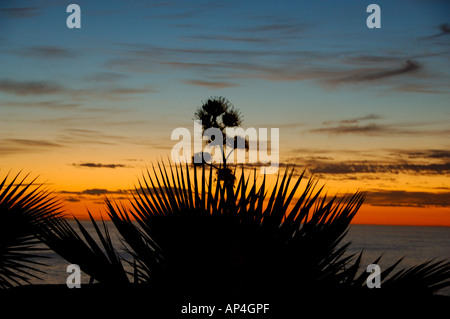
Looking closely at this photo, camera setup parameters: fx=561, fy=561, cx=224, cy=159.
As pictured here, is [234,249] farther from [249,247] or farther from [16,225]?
[16,225]

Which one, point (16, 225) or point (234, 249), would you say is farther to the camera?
point (16, 225)

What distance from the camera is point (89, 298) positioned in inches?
149

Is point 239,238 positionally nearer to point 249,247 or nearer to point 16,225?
point 249,247

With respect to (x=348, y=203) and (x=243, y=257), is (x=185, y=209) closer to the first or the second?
(x=243, y=257)

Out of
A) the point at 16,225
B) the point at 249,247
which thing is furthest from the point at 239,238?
the point at 16,225

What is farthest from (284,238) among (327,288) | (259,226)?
(327,288)

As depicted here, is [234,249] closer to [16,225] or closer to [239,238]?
[239,238]
